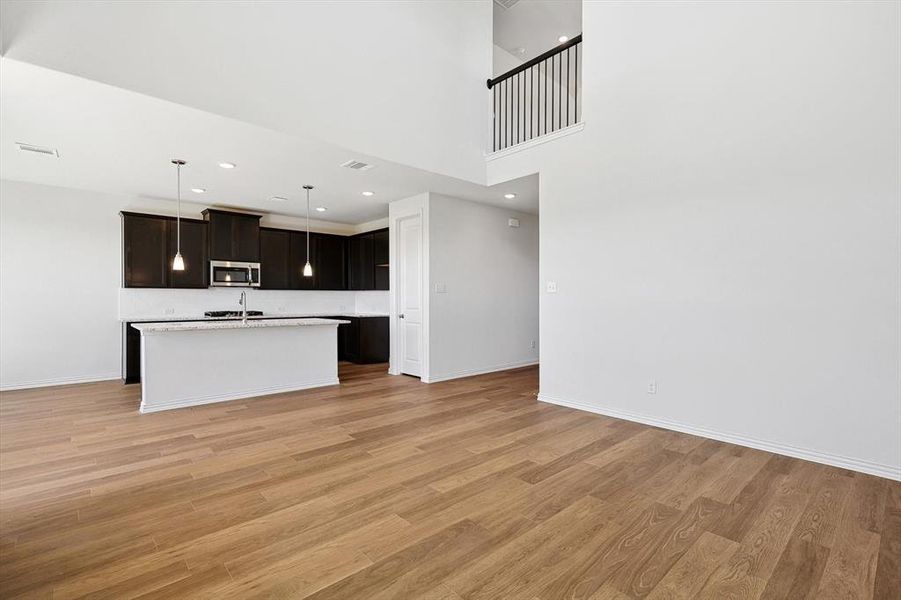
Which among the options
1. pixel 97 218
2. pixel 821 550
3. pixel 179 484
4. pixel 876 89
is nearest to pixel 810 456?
pixel 821 550

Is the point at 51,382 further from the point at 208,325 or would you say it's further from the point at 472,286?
the point at 472,286

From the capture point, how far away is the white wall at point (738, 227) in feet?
9.88

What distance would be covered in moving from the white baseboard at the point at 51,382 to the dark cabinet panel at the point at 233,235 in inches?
87.4

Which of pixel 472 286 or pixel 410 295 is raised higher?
pixel 472 286

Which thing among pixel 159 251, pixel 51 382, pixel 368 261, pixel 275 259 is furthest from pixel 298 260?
pixel 51 382

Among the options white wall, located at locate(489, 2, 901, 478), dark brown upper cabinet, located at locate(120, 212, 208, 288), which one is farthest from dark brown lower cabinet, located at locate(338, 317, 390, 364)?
white wall, located at locate(489, 2, 901, 478)

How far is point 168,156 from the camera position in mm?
4598

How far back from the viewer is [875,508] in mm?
2492

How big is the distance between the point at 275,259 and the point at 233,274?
0.79 metres

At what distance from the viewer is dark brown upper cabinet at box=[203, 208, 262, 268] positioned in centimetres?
678

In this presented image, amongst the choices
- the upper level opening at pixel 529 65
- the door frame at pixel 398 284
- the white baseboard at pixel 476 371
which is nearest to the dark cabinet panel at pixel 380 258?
the door frame at pixel 398 284

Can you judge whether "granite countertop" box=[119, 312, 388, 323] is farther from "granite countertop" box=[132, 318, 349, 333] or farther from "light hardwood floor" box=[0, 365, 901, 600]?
"light hardwood floor" box=[0, 365, 901, 600]

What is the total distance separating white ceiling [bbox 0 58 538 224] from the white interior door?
576 millimetres

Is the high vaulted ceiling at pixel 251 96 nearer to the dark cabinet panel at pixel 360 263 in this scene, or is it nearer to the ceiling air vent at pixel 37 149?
the ceiling air vent at pixel 37 149
